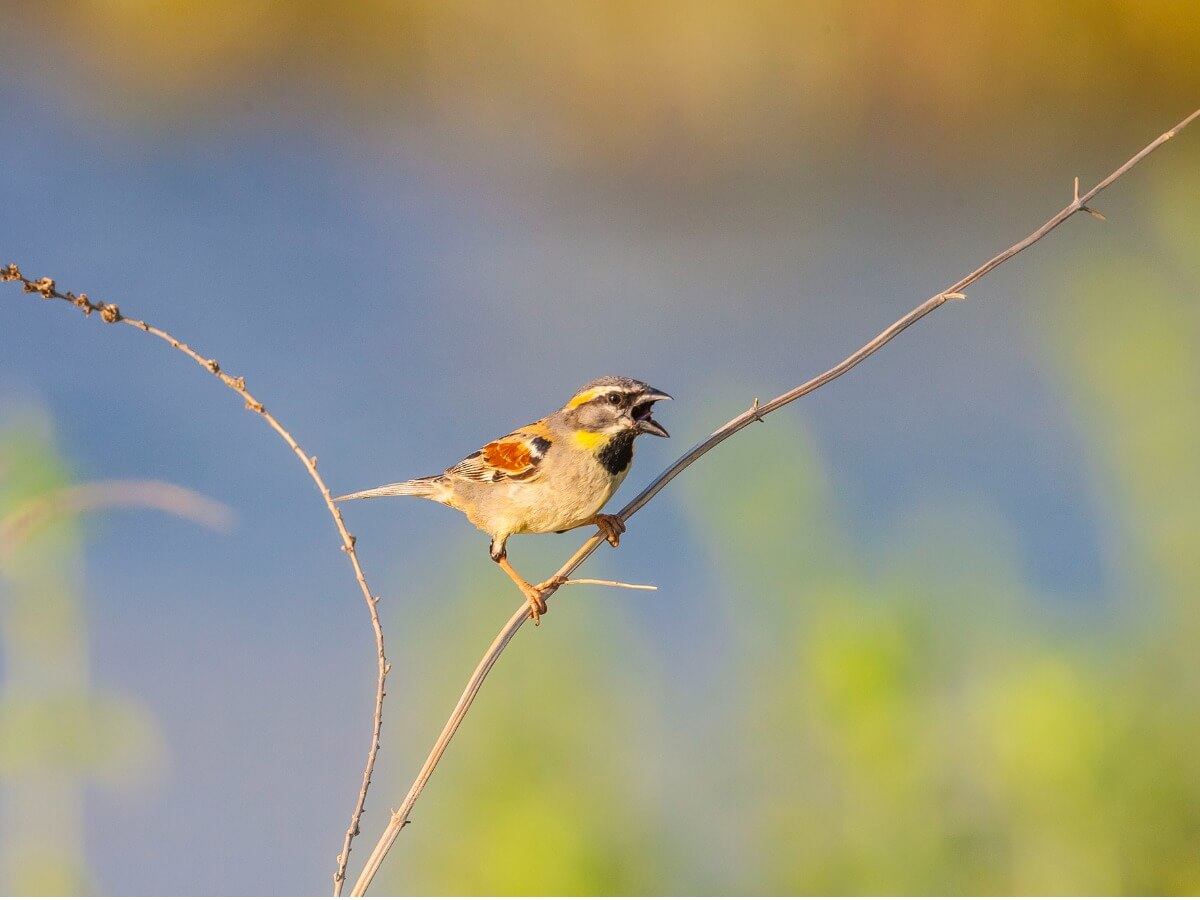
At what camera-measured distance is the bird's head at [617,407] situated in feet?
6.14

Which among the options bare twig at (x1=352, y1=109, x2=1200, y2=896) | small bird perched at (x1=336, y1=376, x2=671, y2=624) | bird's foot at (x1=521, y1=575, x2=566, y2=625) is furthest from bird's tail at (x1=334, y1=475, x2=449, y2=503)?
bare twig at (x1=352, y1=109, x2=1200, y2=896)

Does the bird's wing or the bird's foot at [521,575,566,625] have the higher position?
the bird's wing

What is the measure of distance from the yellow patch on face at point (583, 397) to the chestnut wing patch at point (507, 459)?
0.27ft

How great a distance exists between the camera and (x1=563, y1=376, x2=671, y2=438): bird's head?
187cm

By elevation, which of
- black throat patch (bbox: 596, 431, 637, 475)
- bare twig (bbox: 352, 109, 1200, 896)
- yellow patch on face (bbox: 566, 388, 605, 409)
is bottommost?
bare twig (bbox: 352, 109, 1200, 896)

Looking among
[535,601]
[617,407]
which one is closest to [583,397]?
[617,407]

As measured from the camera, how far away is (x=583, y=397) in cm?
199

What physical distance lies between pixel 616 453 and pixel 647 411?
88mm

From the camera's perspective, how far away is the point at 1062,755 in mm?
2201

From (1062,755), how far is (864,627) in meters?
0.47

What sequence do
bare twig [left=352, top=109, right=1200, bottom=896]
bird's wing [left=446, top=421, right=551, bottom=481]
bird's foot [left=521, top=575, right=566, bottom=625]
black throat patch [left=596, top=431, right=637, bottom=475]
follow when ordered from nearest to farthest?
1. bare twig [left=352, top=109, right=1200, bottom=896]
2. bird's foot [left=521, top=575, right=566, bottom=625]
3. black throat patch [left=596, top=431, right=637, bottom=475]
4. bird's wing [left=446, top=421, right=551, bottom=481]

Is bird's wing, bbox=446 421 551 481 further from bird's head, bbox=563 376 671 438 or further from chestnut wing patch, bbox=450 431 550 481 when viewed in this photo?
bird's head, bbox=563 376 671 438

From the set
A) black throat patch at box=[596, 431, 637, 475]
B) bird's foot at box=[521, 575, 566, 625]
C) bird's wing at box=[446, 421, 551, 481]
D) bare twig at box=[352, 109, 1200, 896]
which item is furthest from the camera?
bird's wing at box=[446, 421, 551, 481]

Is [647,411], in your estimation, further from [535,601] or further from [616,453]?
[535,601]
